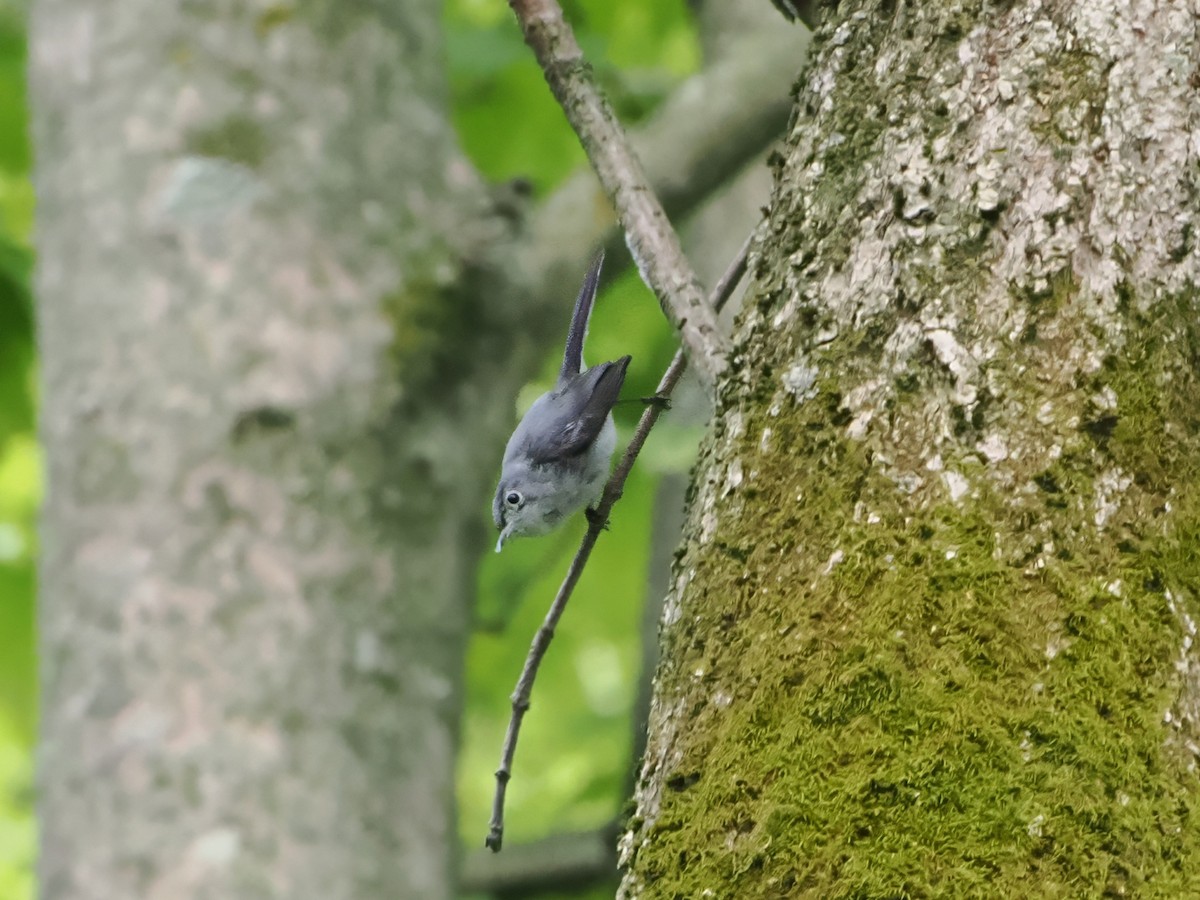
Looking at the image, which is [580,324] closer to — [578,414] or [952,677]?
[578,414]

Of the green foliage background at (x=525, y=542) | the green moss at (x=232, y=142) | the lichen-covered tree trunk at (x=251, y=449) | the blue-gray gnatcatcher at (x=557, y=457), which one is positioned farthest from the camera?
the green foliage background at (x=525, y=542)

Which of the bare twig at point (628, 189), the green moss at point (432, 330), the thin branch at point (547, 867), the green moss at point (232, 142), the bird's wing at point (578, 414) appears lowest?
the bare twig at point (628, 189)

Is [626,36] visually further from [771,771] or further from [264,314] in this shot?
[771,771]

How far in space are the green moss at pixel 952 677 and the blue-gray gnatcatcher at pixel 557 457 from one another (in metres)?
1.72

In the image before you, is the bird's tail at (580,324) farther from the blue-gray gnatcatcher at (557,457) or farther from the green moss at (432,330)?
the green moss at (432,330)

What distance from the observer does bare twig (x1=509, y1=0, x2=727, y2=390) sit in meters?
1.57

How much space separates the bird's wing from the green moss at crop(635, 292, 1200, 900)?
1.47m

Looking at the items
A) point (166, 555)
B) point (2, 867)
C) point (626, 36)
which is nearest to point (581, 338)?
point (166, 555)

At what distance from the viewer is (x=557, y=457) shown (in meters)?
3.14

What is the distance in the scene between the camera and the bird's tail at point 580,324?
9.45 feet

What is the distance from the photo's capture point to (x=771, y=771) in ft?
3.76

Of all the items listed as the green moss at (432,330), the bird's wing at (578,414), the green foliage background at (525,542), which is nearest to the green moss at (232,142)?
the green moss at (432,330)

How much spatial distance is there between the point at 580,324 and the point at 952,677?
1904 mm

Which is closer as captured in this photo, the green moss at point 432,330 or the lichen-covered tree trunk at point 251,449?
the lichen-covered tree trunk at point 251,449
